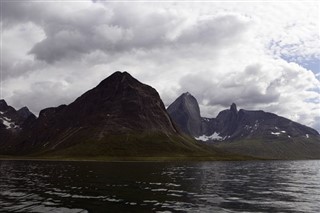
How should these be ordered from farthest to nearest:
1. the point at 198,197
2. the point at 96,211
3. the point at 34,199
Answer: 1. the point at 198,197
2. the point at 34,199
3. the point at 96,211

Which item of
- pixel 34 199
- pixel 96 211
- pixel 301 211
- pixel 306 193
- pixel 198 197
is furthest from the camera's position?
pixel 306 193

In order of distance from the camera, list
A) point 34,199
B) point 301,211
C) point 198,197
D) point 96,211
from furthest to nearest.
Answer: point 198,197, point 34,199, point 301,211, point 96,211

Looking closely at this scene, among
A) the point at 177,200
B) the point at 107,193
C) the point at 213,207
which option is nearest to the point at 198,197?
the point at 177,200

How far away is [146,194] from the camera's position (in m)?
52.3

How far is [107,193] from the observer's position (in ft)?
173

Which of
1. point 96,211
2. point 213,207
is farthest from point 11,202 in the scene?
point 213,207

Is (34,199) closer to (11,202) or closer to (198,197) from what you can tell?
(11,202)

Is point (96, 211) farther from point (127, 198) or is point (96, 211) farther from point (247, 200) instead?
point (247, 200)

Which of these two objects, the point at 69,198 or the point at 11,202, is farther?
the point at 69,198

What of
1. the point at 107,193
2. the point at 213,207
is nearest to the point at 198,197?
the point at 213,207

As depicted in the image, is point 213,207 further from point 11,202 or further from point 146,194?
point 11,202

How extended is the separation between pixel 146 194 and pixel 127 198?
17.0 ft

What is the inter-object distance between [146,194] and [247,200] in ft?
45.8

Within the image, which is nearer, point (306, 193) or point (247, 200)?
point (247, 200)
